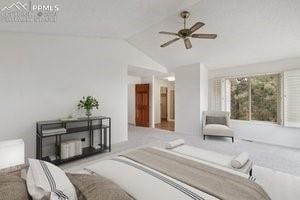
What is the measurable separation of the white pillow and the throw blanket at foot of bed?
83cm

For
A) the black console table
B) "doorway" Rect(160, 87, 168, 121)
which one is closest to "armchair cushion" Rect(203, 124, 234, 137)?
the black console table

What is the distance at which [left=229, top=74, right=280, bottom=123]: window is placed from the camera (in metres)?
4.80

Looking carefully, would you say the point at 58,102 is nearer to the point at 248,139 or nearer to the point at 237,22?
the point at 237,22

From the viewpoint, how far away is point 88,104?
3.69 meters

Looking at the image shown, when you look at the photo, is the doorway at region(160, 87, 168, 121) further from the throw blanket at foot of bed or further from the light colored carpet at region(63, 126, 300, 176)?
the throw blanket at foot of bed

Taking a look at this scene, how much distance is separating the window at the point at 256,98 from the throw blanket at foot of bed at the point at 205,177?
411 cm

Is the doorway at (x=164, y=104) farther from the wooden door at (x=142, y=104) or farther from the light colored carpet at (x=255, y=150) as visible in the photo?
the light colored carpet at (x=255, y=150)

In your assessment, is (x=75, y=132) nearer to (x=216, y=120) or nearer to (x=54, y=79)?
(x=54, y=79)

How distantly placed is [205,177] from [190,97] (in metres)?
4.21

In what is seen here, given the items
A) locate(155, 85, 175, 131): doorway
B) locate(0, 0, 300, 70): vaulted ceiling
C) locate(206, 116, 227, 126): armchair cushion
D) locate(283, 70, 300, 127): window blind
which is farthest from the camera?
locate(155, 85, 175, 131): doorway

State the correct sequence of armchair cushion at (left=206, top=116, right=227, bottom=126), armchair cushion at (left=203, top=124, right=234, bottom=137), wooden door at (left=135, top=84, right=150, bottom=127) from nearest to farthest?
armchair cushion at (left=203, top=124, right=234, bottom=137) → armchair cushion at (left=206, top=116, right=227, bottom=126) → wooden door at (left=135, top=84, right=150, bottom=127)

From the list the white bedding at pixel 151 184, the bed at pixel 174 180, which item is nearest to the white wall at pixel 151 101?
the white bedding at pixel 151 184

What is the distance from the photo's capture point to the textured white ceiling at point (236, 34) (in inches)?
115

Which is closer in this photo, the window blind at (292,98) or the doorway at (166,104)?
the window blind at (292,98)
